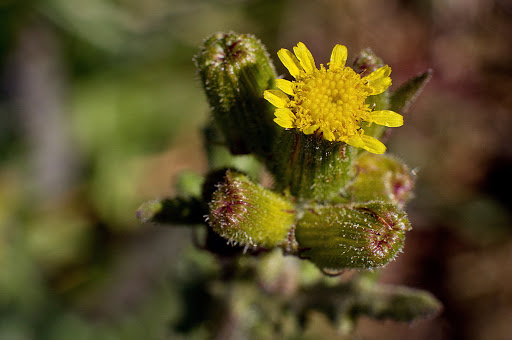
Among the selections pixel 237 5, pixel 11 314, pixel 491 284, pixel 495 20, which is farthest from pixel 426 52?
pixel 11 314

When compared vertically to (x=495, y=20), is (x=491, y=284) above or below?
below

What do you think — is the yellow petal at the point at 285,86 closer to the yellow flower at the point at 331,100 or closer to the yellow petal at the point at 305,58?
the yellow flower at the point at 331,100

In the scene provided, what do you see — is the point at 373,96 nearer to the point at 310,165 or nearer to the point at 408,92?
the point at 408,92

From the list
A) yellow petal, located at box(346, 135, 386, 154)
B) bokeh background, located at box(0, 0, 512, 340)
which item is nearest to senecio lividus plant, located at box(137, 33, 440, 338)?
yellow petal, located at box(346, 135, 386, 154)

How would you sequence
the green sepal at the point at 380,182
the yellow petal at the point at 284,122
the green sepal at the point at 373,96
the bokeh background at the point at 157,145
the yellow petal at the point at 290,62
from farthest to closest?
1. the bokeh background at the point at 157,145
2. the green sepal at the point at 380,182
3. the green sepal at the point at 373,96
4. the yellow petal at the point at 290,62
5. the yellow petal at the point at 284,122

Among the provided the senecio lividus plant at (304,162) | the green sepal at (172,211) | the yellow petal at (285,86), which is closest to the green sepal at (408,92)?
the senecio lividus plant at (304,162)

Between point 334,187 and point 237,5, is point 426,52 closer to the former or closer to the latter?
point 237,5

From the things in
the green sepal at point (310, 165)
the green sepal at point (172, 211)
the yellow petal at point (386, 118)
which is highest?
the yellow petal at point (386, 118)
